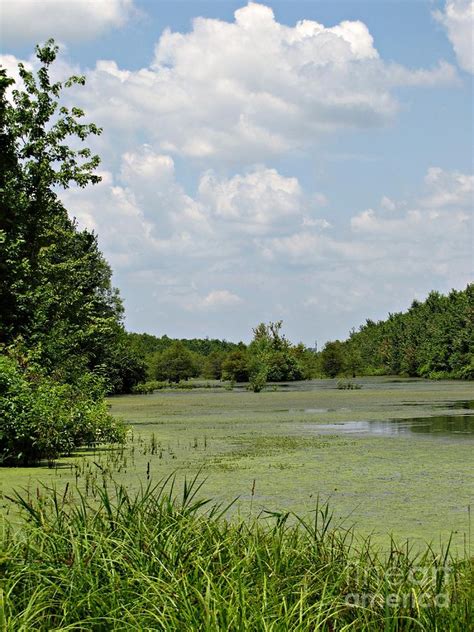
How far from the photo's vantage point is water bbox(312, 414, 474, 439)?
1752 centimetres

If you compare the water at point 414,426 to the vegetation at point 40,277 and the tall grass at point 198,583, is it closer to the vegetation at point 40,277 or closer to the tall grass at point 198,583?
the vegetation at point 40,277

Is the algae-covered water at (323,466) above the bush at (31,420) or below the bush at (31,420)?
below

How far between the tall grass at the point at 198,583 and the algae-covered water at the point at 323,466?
603 mm

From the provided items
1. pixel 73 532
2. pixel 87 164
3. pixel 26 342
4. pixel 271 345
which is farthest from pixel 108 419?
pixel 271 345

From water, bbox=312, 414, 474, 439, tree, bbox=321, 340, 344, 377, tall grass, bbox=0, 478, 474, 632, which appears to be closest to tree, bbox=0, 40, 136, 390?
water, bbox=312, 414, 474, 439

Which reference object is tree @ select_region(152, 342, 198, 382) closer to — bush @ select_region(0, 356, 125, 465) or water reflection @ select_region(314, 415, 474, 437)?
water reflection @ select_region(314, 415, 474, 437)

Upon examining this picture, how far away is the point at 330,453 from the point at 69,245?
23.9m

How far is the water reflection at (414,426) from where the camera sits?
58.0ft

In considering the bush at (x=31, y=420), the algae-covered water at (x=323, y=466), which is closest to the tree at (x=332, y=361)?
the algae-covered water at (x=323, y=466)

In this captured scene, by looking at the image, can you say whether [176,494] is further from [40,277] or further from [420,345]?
[420,345]

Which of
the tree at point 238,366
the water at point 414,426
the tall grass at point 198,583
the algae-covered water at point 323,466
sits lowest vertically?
the algae-covered water at point 323,466

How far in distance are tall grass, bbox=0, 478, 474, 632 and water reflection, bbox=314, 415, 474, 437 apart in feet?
42.9

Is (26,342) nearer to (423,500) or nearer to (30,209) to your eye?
(30,209)

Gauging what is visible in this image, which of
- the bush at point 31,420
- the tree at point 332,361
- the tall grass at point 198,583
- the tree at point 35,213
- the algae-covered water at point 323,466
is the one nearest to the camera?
the tall grass at point 198,583
